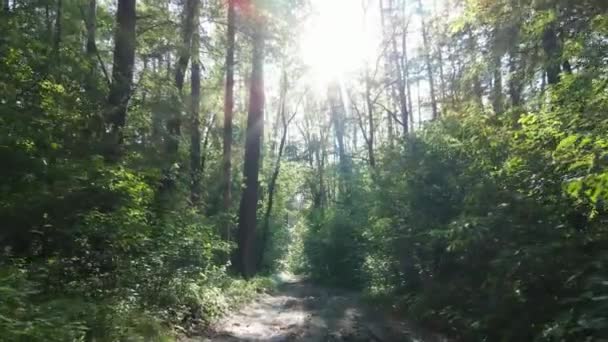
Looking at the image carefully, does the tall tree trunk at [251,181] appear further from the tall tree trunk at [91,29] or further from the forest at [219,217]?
the tall tree trunk at [91,29]

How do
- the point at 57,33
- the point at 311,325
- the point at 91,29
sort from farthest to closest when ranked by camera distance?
1. the point at 91,29
2. the point at 311,325
3. the point at 57,33

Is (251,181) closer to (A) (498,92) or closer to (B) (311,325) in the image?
(B) (311,325)

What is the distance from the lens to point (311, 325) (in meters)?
10.1

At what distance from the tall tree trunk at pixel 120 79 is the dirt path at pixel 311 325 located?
3.82 metres

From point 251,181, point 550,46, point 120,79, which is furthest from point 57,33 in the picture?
point 251,181

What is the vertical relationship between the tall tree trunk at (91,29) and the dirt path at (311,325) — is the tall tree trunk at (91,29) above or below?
above

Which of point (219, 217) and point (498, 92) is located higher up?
point (498, 92)

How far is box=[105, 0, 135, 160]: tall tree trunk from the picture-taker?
874 centimetres

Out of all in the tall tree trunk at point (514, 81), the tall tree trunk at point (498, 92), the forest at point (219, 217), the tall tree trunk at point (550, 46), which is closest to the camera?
the forest at point (219, 217)

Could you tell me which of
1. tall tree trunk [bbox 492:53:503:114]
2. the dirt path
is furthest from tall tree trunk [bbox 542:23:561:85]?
the dirt path

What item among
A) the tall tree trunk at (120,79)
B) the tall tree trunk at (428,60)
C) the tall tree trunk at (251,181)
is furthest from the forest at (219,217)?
the tall tree trunk at (428,60)

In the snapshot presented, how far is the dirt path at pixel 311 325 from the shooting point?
28.7ft

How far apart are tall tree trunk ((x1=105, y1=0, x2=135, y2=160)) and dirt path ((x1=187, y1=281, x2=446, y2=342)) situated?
12.5ft

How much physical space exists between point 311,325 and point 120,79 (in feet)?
21.1
